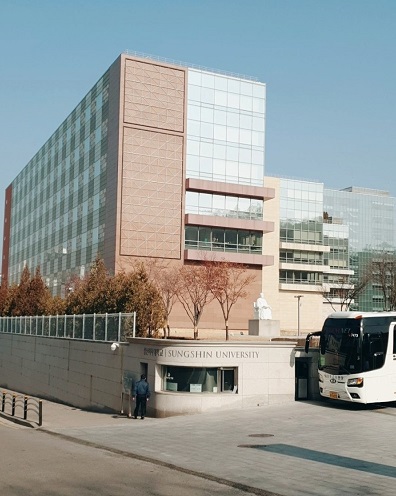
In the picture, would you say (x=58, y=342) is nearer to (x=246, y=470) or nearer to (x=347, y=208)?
(x=246, y=470)

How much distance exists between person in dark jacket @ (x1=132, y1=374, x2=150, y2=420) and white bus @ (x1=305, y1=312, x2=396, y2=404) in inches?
271

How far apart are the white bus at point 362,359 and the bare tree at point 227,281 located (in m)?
32.6

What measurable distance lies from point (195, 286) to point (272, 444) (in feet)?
138

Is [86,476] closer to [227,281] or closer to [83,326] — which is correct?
[83,326]

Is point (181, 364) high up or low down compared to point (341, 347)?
down

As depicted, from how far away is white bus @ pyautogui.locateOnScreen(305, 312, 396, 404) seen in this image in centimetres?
2371

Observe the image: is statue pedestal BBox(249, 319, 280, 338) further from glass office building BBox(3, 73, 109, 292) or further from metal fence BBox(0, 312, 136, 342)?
glass office building BBox(3, 73, 109, 292)

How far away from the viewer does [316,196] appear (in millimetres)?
96625

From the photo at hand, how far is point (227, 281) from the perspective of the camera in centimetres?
6262

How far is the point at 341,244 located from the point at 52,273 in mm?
50355

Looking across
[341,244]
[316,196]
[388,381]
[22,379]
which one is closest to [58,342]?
[22,379]

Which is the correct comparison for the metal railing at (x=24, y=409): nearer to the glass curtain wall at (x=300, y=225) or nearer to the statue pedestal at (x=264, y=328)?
the statue pedestal at (x=264, y=328)

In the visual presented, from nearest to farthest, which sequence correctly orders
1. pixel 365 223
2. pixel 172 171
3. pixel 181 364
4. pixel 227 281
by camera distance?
pixel 181 364 → pixel 227 281 → pixel 172 171 → pixel 365 223

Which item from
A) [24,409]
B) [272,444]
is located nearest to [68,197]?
[24,409]
